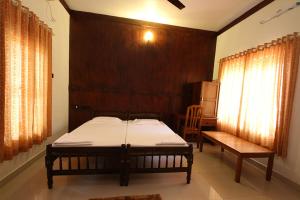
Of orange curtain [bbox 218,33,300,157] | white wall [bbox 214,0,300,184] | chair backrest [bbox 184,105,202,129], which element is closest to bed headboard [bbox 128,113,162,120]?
chair backrest [bbox 184,105,202,129]

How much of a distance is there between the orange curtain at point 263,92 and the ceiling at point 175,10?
83cm

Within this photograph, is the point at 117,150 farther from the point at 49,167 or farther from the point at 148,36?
the point at 148,36

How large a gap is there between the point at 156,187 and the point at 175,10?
10.2 ft

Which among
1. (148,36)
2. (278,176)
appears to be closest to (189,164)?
(278,176)

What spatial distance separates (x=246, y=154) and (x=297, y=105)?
93cm

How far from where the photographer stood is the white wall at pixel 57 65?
2429 mm

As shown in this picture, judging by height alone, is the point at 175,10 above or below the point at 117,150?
above

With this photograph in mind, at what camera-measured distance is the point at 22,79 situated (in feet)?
6.72

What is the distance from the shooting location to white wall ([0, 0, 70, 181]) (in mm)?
2429

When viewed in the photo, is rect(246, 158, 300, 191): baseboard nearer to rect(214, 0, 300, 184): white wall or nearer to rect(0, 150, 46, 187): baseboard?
rect(214, 0, 300, 184): white wall

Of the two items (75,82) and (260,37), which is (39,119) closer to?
(75,82)

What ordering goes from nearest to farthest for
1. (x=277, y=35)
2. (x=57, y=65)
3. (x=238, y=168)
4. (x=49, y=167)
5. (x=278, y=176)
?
(x=49, y=167), (x=238, y=168), (x=278, y=176), (x=277, y=35), (x=57, y=65)

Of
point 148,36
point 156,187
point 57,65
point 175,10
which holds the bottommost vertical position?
point 156,187

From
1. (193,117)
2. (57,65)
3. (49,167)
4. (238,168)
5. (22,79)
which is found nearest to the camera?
(49,167)
